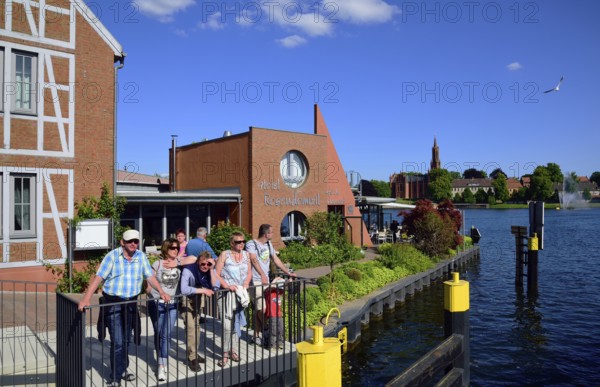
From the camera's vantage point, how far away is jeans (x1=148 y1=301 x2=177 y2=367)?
541cm

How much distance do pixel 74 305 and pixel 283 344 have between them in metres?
2.99

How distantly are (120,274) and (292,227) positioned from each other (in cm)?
1526

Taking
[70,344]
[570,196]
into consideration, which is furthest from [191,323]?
[570,196]

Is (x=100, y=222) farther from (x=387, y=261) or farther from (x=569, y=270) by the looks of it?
(x=569, y=270)

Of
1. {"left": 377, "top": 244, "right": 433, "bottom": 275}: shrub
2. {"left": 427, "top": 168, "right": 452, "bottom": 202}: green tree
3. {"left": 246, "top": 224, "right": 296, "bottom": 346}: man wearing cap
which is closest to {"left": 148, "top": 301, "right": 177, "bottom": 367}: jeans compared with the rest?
{"left": 246, "top": 224, "right": 296, "bottom": 346}: man wearing cap

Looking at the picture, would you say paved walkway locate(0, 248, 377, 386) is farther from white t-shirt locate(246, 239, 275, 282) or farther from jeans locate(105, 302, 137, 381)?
white t-shirt locate(246, 239, 275, 282)

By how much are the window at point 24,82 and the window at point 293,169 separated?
10247 millimetres

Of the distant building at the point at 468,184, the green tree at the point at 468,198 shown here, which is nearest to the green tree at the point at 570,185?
the distant building at the point at 468,184

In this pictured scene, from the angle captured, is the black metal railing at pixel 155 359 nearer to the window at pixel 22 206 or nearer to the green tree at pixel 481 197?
the window at pixel 22 206

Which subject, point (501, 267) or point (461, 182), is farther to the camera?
point (461, 182)

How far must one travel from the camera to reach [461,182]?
A: 155000 millimetres

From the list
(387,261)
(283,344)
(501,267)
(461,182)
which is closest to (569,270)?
(501,267)

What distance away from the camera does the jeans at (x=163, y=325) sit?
17.8 feet

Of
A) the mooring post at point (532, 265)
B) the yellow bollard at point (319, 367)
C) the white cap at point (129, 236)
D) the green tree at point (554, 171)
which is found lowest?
the mooring post at point (532, 265)
